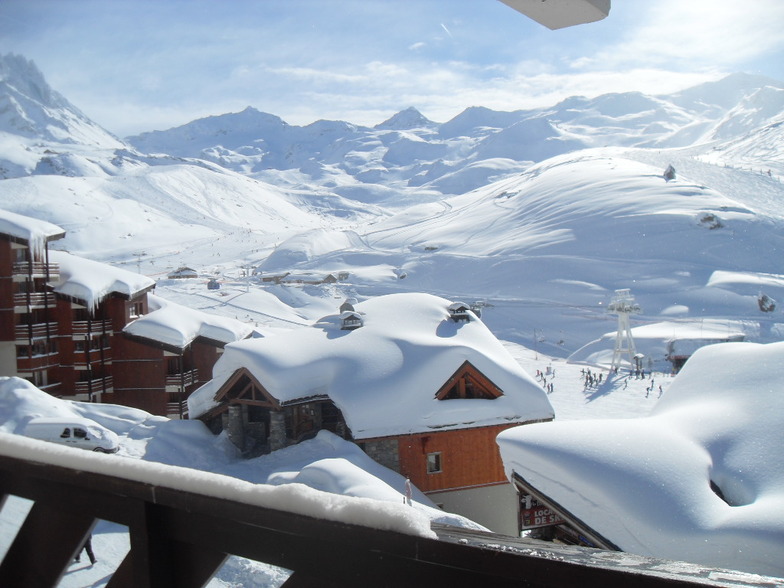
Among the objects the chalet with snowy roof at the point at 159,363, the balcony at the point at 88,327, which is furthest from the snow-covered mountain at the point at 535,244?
the balcony at the point at 88,327

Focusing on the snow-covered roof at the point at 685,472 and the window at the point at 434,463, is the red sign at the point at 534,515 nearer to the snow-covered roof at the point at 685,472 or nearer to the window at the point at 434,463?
the snow-covered roof at the point at 685,472

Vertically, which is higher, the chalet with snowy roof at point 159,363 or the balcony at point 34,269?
the balcony at point 34,269

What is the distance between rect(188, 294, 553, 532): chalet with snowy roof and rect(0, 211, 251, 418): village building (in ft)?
18.6

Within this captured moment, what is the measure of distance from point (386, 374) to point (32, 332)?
12.3m

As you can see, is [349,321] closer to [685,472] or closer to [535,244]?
[685,472]

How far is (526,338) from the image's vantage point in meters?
50.5

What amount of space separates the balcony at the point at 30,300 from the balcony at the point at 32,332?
58 cm

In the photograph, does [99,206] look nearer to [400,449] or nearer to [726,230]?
[726,230]

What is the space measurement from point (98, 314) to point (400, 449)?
42.8 ft

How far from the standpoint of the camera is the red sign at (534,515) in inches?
329

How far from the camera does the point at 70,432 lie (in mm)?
13695

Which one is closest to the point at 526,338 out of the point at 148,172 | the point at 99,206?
the point at 99,206

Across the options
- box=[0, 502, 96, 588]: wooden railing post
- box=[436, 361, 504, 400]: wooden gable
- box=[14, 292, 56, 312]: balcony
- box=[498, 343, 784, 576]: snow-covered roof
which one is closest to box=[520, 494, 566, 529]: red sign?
box=[498, 343, 784, 576]: snow-covered roof

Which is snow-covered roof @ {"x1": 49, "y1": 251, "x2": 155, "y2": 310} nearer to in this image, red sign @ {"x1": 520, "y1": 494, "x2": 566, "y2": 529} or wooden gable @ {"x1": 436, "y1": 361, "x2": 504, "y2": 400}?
wooden gable @ {"x1": 436, "y1": 361, "x2": 504, "y2": 400}
